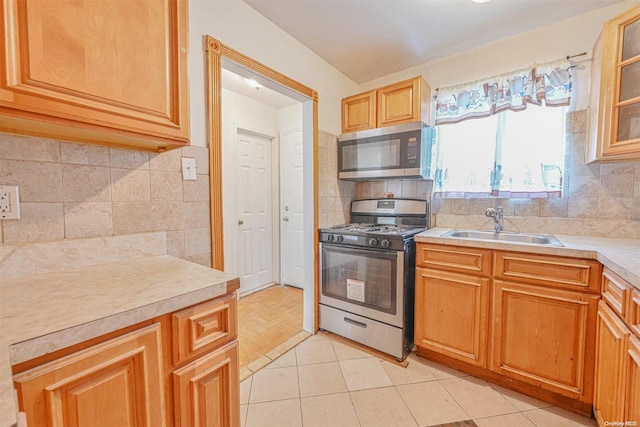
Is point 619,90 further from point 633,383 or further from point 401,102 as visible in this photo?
point 633,383

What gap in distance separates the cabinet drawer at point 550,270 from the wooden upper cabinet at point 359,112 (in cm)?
148

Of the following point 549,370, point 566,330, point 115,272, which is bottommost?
point 549,370

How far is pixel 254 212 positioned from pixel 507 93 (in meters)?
2.69

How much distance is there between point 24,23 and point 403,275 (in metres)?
2.02

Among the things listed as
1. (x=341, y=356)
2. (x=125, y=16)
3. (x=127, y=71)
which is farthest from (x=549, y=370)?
(x=125, y=16)

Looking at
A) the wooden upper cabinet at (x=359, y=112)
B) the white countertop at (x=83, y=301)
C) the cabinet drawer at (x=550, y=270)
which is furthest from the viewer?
the wooden upper cabinet at (x=359, y=112)

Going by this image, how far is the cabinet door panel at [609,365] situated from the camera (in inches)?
41.5

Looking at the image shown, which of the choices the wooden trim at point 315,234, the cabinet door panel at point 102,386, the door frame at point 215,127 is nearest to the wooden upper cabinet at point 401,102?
the wooden trim at point 315,234

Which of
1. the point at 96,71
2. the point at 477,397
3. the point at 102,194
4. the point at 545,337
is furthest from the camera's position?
the point at 477,397

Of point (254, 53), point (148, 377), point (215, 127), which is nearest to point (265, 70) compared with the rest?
→ point (254, 53)

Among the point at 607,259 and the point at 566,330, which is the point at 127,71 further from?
the point at 566,330

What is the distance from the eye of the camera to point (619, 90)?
1451mm

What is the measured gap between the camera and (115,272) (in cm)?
101

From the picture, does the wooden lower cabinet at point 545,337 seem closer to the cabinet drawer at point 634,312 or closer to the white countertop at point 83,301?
the cabinet drawer at point 634,312
